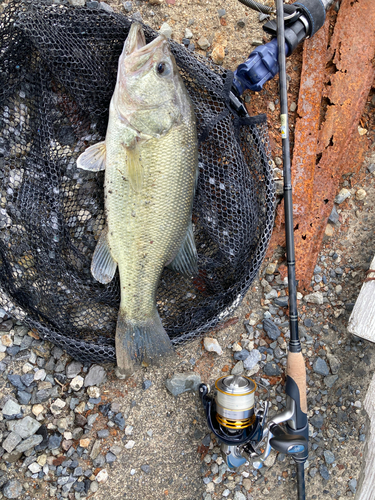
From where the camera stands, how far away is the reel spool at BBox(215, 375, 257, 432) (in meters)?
2.47

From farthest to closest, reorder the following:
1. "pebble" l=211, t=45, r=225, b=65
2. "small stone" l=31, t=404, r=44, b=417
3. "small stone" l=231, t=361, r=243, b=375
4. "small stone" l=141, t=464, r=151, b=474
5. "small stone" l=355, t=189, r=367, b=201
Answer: "small stone" l=355, t=189, r=367, b=201 → "small stone" l=231, t=361, r=243, b=375 → "pebble" l=211, t=45, r=225, b=65 → "small stone" l=141, t=464, r=151, b=474 → "small stone" l=31, t=404, r=44, b=417

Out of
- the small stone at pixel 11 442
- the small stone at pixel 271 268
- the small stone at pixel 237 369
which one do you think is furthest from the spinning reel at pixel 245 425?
the small stone at pixel 11 442

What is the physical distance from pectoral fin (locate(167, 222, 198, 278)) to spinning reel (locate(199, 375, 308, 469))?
768 mm

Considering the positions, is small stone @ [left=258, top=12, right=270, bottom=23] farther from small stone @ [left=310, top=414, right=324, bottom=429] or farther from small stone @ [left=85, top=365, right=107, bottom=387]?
small stone @ [left=310, top=414, right=324, bottom=429]

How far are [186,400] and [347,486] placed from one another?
1.43m

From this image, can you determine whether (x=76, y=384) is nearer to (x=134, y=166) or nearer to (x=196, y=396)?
(x=196, y=396)

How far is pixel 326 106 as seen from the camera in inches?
116

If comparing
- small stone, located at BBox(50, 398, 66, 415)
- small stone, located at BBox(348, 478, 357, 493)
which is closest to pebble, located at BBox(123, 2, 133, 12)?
small stone, located at BBox(50, 398, 66, 415)

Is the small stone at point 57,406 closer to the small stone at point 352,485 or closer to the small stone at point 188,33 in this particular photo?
the small stone at point 352,485

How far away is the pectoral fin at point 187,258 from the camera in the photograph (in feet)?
7.99

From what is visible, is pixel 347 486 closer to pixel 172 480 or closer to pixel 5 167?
pixel 172 480

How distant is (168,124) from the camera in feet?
7.24

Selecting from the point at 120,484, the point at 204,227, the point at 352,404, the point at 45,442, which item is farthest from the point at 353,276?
A: the point at 45,442

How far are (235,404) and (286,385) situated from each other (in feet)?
1.23
